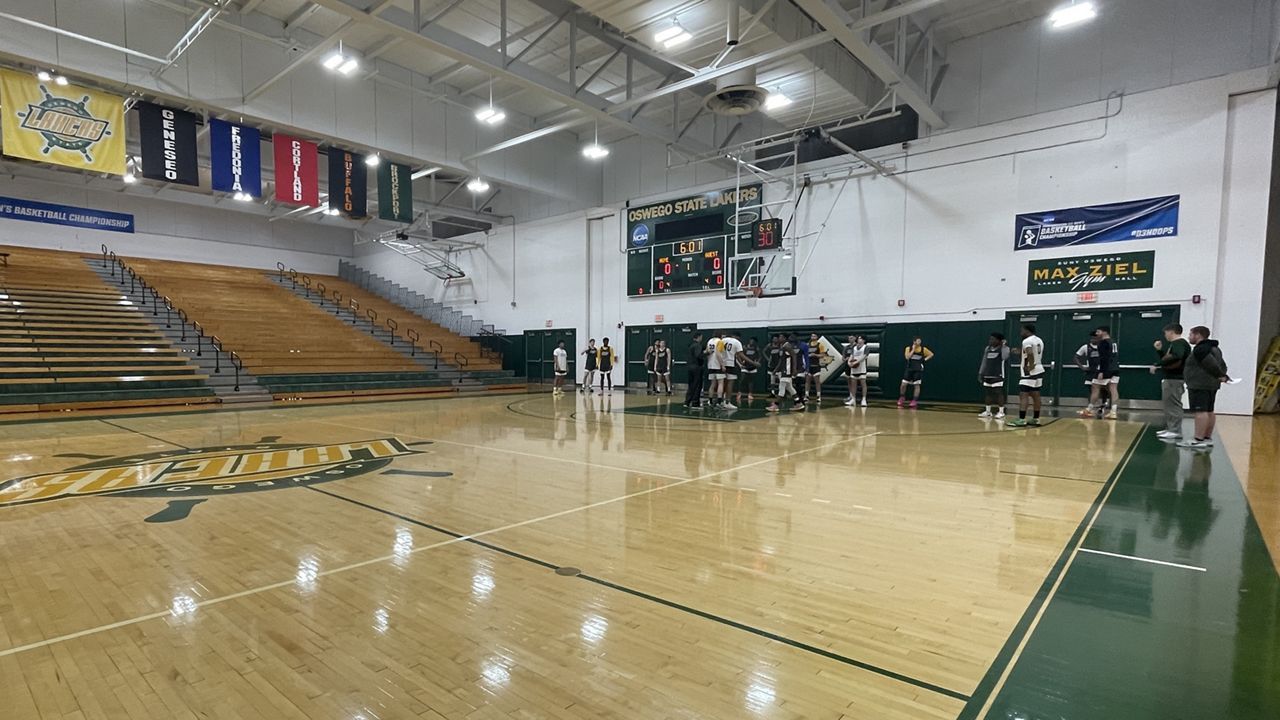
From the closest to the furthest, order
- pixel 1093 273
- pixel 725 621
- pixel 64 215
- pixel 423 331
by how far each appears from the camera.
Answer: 1. pixel 725 621
2. pixel 1093 273
3. pixel 64 215
4. pixel 423 331

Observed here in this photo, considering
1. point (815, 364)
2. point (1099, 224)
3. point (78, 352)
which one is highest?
point (1099, 224)

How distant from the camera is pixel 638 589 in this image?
9.34 ft

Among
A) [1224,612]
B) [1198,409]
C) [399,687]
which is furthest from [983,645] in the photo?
[1198,409]

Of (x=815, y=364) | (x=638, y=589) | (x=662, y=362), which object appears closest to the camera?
(x=638, y=589)

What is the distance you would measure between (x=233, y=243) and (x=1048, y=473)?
29.2 metres

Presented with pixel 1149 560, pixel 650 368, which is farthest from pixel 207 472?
pixel 650 368

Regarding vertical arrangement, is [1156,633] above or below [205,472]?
above

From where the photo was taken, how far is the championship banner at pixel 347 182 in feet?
43.7

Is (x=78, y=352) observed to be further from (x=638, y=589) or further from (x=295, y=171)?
(x=638, y=589)

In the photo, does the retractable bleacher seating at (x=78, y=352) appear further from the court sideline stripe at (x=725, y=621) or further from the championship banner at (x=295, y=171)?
the court sideline stripe at (x=725, y=621)

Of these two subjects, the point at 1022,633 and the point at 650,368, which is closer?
the point at 1022,633

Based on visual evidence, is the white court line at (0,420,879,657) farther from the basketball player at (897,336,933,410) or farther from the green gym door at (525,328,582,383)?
the green gym door at (525,328,582,383)

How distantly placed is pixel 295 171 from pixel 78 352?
6367 millimetres

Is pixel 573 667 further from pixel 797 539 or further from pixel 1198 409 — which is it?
pixel 1198 409
